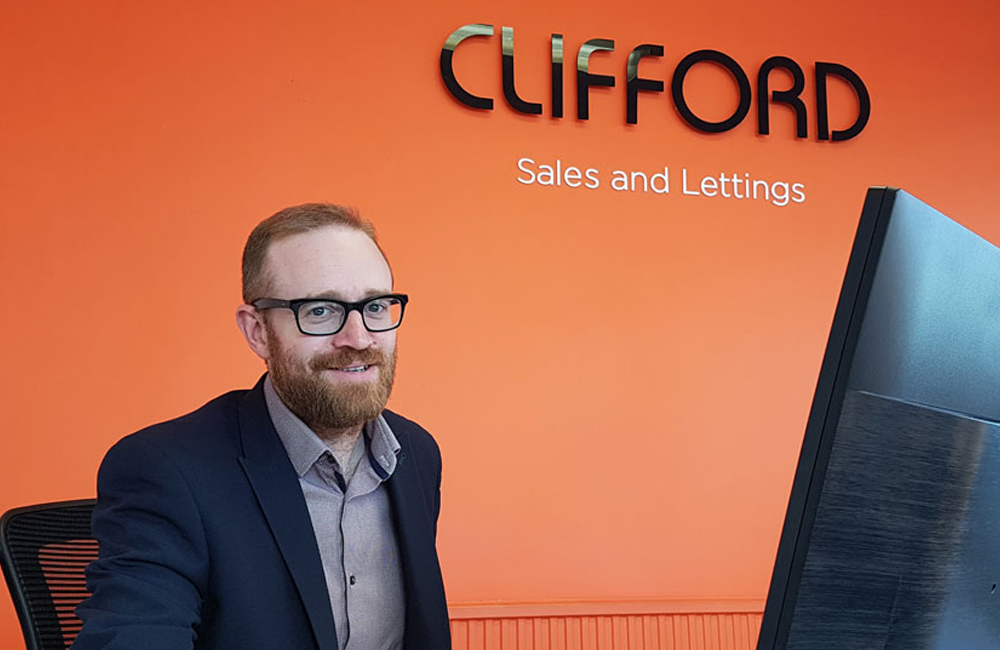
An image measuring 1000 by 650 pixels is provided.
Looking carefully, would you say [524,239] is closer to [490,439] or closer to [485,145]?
[485,145]

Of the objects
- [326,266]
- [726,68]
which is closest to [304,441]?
[326,266]

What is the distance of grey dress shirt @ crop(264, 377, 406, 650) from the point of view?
1.54 meters

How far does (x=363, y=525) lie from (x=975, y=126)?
8.48 ft

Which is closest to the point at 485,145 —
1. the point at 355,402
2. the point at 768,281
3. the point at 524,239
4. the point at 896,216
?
the point at 524,239

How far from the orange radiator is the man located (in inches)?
38.1

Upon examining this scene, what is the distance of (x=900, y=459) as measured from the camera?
61 centimetres

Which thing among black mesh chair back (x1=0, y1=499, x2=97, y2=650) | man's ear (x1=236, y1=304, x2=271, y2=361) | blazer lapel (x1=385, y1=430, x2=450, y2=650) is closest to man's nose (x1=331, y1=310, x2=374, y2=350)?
man's ear (x1=236, y1=304, x2=271, y2=361)

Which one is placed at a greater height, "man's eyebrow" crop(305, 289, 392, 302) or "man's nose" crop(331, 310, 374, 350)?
"man's eyebrow" crop(305, 289, 392, 302)

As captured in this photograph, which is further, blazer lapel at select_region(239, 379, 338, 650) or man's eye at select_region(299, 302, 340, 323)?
man's eye at select_region(299, 302, 340, 323)

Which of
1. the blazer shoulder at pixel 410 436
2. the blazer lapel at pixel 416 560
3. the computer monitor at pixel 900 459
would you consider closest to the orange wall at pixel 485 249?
the blazer shoulder at pixel 410 436

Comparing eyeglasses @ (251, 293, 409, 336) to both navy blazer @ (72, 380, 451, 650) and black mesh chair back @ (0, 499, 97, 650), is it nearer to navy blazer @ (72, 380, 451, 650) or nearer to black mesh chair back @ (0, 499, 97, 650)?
navy blazer @ (72, 380, 451, 650)

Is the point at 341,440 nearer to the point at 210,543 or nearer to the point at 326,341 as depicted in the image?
the point at 326,341

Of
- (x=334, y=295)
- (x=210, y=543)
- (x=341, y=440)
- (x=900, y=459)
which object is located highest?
(x=334, y=295)

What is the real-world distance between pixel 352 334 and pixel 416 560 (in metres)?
0.39
